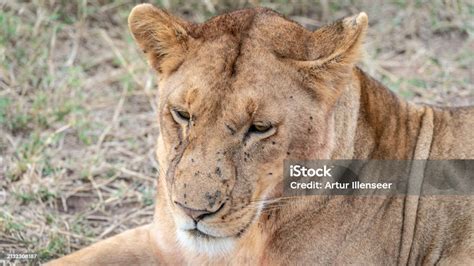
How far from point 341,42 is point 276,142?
1.38 feet

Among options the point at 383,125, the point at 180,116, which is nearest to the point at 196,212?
the point at 180,116

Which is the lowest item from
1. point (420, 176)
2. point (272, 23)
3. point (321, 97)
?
point (420, 176)

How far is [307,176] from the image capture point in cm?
361

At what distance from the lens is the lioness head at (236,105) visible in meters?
3.39

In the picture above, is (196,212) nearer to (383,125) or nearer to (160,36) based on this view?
(160,36)

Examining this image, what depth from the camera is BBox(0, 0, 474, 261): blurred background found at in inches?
196

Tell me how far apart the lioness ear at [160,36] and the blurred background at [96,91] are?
1234mm

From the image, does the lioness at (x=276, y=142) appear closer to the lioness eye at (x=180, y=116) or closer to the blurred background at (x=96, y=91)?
the lioness eye at (x=180, y=116)

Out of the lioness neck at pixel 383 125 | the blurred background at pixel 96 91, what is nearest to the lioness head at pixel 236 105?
the lioness neck at pixel 383 125

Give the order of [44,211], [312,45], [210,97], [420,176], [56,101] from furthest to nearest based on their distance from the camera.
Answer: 1. [56,101]
2. [44,211]
3. [420,176]
4. [312,45]
5. [210,97]

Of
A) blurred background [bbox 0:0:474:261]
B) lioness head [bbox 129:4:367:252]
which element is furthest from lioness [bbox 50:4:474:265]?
blurred background [bbox 0:0:474:261]

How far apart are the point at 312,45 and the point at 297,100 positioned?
232mm

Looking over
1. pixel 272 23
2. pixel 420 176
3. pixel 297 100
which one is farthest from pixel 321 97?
pixel 420 176

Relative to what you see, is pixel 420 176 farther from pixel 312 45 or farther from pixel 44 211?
pixel 44 211
